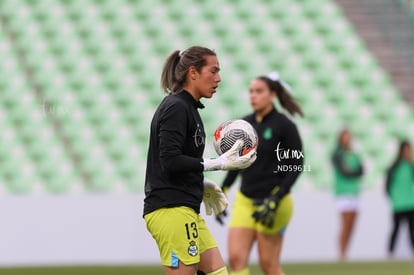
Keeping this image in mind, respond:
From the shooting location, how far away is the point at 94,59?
1716cm

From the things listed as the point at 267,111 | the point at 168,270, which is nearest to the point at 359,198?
the point at 267,111

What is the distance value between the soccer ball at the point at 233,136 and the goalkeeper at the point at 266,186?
1.95 meters

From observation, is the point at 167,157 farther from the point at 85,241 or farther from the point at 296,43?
the point at 296,43

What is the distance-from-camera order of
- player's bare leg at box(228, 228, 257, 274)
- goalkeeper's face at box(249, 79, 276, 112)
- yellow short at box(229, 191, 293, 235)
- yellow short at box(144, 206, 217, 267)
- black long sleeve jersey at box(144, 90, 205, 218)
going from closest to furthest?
A: black long sleeve jersey at box(144, 90, 205, 218), yellow short at box(144, 206, 217, 267), player's bare leg at box(228, 228, 257, 274), yellow short at box(229, 191, 293, 235), goalkeeper's face at box(249, 79, 276, 112)

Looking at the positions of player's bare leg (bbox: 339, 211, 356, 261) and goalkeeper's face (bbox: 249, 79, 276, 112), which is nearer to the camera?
goalkeeper's face (bbox: 249, 79, 276, 112)

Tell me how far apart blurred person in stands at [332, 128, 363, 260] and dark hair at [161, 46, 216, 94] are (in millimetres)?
9112

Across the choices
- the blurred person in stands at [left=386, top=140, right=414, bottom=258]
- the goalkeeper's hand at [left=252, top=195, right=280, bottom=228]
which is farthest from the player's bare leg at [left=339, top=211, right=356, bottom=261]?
the goalkeeper's hand at [left=252, top=195, right=280, bottom=228]

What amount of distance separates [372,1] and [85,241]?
8.09m

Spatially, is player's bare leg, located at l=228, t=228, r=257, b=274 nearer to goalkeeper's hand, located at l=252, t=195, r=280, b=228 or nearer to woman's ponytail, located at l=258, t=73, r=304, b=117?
goalkeeper's hand, located at l=252, t=195, r=280, b=228

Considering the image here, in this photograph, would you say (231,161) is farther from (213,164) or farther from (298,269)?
(298,269)

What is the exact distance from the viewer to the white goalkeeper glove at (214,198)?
6.49 meters

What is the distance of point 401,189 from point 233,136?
29.4ft

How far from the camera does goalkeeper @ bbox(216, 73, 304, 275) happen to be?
808 centimetres

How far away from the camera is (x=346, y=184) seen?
1479 centimetres
